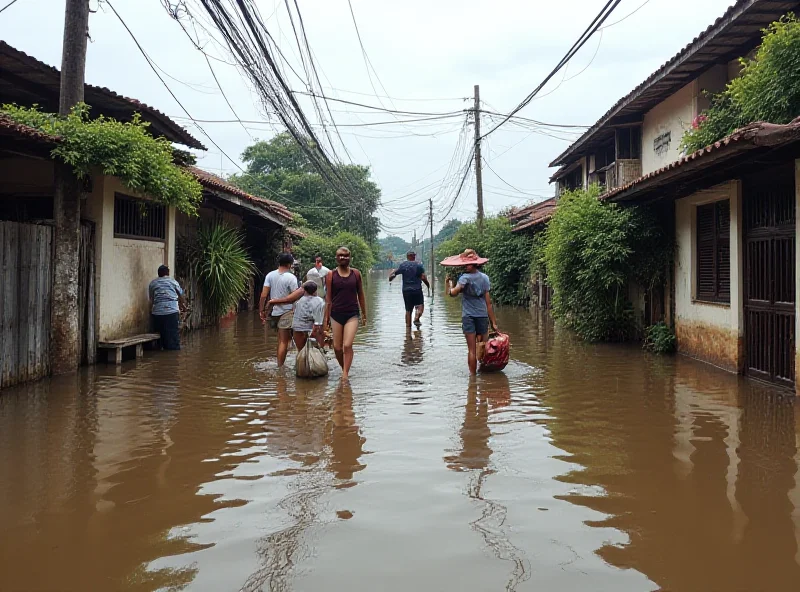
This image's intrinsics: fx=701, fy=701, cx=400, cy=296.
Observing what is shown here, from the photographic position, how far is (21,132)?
8055 millimetres

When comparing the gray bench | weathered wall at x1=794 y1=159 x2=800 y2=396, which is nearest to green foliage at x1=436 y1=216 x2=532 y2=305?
the gray bench

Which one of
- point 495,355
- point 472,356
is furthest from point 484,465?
point 495,355

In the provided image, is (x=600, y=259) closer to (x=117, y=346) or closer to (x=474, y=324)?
(x=474, y=324)

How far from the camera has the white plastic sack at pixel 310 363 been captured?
918cm

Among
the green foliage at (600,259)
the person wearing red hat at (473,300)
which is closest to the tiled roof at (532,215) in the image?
the green foliage at (600,259)

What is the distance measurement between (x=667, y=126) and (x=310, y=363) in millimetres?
10974

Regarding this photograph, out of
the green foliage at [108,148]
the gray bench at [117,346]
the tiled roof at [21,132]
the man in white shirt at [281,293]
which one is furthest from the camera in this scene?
the gray bench at [117,346]

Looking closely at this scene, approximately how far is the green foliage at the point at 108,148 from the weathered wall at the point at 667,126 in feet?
31.9

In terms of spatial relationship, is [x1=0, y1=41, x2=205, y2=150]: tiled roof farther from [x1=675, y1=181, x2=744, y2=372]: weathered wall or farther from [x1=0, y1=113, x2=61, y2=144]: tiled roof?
[x1=675, y1=181, x2=744, y2=372]: weathered wall

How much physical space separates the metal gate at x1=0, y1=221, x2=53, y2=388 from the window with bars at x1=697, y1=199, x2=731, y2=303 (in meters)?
9.53

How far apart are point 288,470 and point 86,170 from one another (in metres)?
6.11

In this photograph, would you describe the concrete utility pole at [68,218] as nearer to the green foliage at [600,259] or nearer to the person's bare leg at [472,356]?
the person's bare leg at [472,356]

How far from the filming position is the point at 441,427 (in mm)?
6648

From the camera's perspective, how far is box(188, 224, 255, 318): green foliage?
1584 centimetres
